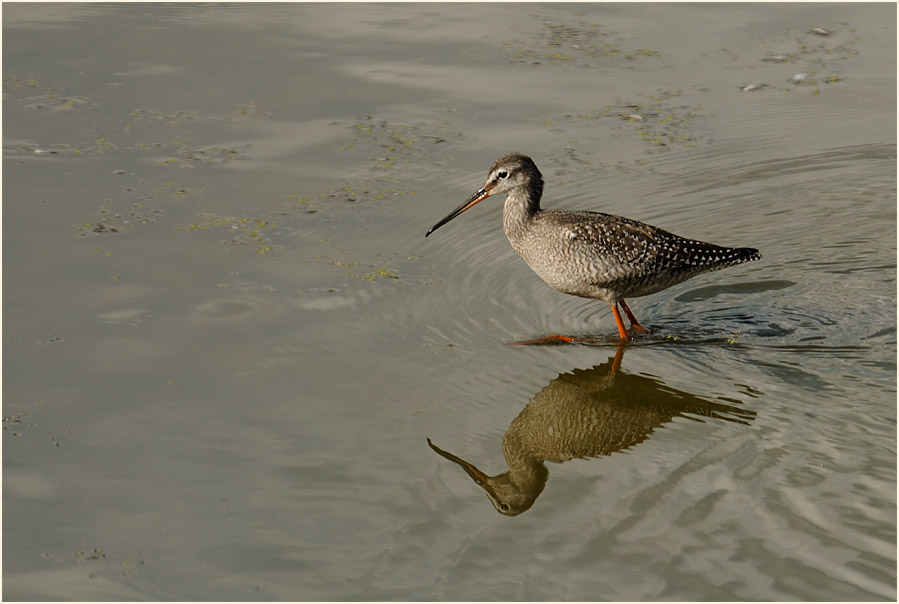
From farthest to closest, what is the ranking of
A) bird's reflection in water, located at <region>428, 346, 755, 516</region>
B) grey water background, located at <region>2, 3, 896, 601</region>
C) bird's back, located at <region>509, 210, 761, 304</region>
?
bird's back, located at <region>509, 210, 761, 304</region> → bird's reflection in water, located at <region>428, 346, 755, 516</region> → grey water background, located at <region>2, 3, 896, 601</region>

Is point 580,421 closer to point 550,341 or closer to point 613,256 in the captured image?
point 550,341

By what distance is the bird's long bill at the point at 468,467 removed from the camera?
5.50 meters

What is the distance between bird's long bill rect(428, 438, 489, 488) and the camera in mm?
5504

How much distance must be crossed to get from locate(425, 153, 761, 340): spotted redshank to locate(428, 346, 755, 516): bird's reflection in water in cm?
70

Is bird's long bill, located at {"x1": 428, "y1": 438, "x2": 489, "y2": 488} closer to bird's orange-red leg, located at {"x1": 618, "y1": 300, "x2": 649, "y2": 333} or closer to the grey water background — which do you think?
the grey water background

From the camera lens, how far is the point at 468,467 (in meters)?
Answer: 5.62

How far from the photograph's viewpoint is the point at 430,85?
11.0m

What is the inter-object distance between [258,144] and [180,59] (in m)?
2.27

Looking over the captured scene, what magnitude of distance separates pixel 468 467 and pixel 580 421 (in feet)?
2.85

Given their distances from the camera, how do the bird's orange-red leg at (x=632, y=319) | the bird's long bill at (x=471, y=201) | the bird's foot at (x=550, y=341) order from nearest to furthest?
1. the bird's foot at (x=550, y=341)
2. the bird's orange-red leg at (x=632, y=319)
3. the bird's long bill at (x=471, y=201)

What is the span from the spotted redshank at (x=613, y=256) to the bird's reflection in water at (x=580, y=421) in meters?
0.70

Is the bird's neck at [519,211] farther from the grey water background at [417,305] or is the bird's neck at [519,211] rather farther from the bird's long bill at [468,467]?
the bird's long bill at [468,467]

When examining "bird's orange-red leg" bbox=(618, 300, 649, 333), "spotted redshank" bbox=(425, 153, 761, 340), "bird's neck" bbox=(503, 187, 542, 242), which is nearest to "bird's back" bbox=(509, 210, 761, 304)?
"spotted redshank" bbox=(425, 153, 761, 340)

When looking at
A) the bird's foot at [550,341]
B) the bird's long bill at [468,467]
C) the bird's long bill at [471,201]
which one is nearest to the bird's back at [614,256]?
the bird's foot at [550,341]
